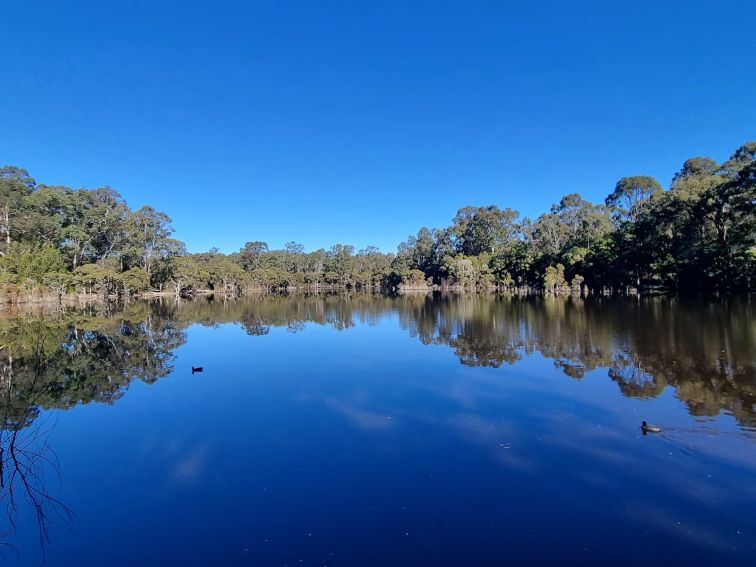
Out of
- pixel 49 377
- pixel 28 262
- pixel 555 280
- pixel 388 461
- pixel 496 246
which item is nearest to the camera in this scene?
pixel 388 461

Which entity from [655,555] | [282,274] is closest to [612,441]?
[655,555]

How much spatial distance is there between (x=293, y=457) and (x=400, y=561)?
8.69 feet

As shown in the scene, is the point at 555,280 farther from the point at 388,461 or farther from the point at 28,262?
the point at 28,262

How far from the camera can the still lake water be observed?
3.95 meters

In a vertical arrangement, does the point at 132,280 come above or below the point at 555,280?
above

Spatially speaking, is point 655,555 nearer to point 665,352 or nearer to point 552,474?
point 552,474

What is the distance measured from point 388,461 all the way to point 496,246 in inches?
2765

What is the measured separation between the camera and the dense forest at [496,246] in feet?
111

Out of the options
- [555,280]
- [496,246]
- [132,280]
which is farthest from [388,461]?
[496,246]

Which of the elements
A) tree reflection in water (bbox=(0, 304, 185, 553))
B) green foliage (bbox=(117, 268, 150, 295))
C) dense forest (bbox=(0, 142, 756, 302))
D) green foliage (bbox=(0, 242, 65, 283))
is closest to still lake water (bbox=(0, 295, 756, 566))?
tree reflection in water (bbox=(0, 304, 185, 553))

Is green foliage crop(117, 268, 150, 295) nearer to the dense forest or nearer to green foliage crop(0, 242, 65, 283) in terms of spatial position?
the dense forest

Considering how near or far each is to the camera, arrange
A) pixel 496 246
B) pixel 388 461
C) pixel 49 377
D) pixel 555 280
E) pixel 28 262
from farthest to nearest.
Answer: pixel 496 246 → pixel 555 280 → pixel 28 262 → pixel 49 377 → pixel 388 461

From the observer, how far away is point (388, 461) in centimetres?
568

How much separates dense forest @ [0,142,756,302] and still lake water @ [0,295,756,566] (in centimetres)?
2655
